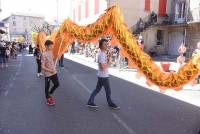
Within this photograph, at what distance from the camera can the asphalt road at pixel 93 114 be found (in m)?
6.64

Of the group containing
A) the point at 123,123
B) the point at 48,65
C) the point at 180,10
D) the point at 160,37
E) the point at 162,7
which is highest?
the point at 162,7

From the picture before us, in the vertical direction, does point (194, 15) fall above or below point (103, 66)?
above

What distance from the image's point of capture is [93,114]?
7863mm

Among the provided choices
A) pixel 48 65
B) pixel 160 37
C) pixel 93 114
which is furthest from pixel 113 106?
pixel 160 37

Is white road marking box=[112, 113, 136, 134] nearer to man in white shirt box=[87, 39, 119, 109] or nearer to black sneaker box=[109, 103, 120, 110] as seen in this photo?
black sneaker box=[109, 103, 120, 110]

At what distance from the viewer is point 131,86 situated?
12906mm

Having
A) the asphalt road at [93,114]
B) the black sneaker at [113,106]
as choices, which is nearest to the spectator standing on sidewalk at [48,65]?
the asphalt road at [93,114]

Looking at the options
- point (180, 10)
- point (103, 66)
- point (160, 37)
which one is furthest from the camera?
point (160, 37)

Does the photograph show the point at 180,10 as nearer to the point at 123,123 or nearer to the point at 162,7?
the point at 162,7

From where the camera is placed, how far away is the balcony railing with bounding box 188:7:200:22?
30125mm

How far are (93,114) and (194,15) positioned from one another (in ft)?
83.8

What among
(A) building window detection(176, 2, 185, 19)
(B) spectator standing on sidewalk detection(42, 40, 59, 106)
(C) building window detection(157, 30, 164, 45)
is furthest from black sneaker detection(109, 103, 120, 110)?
(C) building window detection(157, 30, 164, 45)

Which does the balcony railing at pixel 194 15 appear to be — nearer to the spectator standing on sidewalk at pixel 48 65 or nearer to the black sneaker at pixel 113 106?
the black sneaker at pixel 113 106

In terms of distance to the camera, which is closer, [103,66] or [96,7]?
[103,66]
